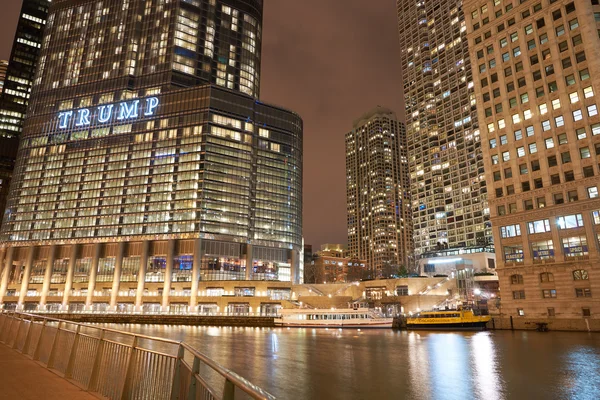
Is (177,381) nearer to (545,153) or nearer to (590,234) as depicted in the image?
(590,234)

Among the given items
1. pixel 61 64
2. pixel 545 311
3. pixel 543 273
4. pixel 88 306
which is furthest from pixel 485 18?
pixel 61 64

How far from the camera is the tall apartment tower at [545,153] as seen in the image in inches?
2467

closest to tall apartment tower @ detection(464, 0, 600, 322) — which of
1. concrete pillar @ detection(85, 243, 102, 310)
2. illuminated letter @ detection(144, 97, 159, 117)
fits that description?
illuminated letter @ detection(144, 97, 159, 117)

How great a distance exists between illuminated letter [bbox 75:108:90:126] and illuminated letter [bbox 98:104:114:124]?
18.0 ft

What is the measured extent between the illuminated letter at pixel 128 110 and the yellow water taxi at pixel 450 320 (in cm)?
12609

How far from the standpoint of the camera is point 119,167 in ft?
480

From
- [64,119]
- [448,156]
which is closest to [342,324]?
[448,156]

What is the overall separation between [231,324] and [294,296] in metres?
27.0

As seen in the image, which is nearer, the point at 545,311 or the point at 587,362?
the point at 587,362

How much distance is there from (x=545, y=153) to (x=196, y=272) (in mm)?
101071

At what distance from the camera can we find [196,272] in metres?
128

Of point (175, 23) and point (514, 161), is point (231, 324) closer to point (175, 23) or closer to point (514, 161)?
point (514, 161)

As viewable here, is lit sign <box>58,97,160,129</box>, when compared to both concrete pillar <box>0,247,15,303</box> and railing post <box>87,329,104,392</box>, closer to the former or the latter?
concrete pillar <box>0,247,15,303</box>

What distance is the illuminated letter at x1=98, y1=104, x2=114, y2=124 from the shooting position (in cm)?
15412
